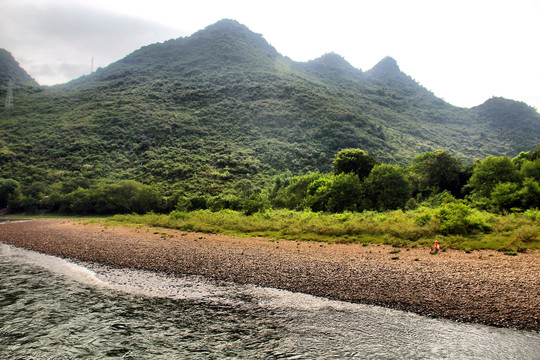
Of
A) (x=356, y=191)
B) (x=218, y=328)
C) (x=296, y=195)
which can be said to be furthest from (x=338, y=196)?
(x=218, y=328)

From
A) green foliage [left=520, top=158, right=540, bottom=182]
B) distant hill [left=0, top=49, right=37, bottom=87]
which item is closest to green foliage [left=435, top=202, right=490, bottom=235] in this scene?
green foliage [left=520, top=158, right=540, bottom=182]

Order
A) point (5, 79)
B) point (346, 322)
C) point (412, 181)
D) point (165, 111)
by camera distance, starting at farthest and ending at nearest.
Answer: point (5, 79), point (165, 111), point (412, 181), point (346, 322)

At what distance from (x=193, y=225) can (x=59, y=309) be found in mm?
20918

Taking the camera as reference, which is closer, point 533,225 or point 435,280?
point 435,280

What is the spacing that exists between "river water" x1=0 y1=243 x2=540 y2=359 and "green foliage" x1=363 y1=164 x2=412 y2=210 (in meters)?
27.2

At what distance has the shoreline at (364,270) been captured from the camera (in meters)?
11.4

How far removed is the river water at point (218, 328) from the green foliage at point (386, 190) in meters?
27.2

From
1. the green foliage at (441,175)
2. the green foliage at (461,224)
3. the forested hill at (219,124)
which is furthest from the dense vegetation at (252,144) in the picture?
the forested hill at (219,124)

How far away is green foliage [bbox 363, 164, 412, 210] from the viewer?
37.5 meters

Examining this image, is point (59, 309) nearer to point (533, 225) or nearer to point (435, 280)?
point (435, 280)

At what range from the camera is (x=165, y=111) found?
10769 cm

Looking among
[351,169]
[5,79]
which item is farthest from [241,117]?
[5,79]

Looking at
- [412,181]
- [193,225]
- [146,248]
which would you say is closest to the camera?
[146,248]

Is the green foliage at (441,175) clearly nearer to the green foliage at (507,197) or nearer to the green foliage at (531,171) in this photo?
the green foliage at (531,171)
